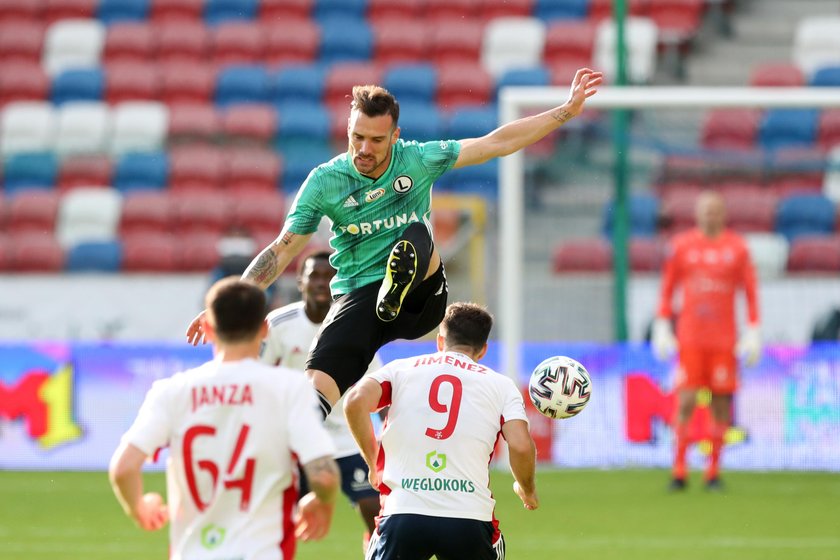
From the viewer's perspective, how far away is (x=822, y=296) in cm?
1338

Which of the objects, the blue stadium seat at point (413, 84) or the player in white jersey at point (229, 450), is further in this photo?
the blue stadium seat at point (413, 84)

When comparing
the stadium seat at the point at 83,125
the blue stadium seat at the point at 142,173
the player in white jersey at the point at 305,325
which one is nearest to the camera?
the player in white jersey at the point at 305,325

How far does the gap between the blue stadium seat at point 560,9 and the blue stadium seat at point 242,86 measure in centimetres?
392

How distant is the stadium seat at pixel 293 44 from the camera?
1931 centimetres

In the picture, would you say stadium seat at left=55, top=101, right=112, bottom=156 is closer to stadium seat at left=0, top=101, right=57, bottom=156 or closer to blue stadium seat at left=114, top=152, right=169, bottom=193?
stadium seat at left=0, top=101, right=57, bottom=156

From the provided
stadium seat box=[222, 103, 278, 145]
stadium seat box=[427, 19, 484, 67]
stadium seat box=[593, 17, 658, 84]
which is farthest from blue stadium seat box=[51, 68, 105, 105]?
stadium seat box=[593, 17, 658, 84]

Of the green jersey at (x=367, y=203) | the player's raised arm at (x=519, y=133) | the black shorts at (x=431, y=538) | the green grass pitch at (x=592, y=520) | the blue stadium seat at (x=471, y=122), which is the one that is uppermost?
the blue stadium seat at (x=471, y=122)

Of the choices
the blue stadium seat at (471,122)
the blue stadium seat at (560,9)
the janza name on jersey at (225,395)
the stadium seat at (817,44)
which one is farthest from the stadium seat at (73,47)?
the janza name on jersey at (225,395)

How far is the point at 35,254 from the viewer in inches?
622

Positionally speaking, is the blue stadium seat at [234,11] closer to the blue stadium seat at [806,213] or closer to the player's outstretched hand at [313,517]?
the blue stadium seat at [806,213]

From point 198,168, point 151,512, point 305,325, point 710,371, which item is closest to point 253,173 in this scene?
point 198,168

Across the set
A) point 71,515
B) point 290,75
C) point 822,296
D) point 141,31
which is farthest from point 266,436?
point 141,31

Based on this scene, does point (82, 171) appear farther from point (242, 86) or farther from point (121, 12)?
point (121, 12)

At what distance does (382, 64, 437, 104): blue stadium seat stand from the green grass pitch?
687 cm
